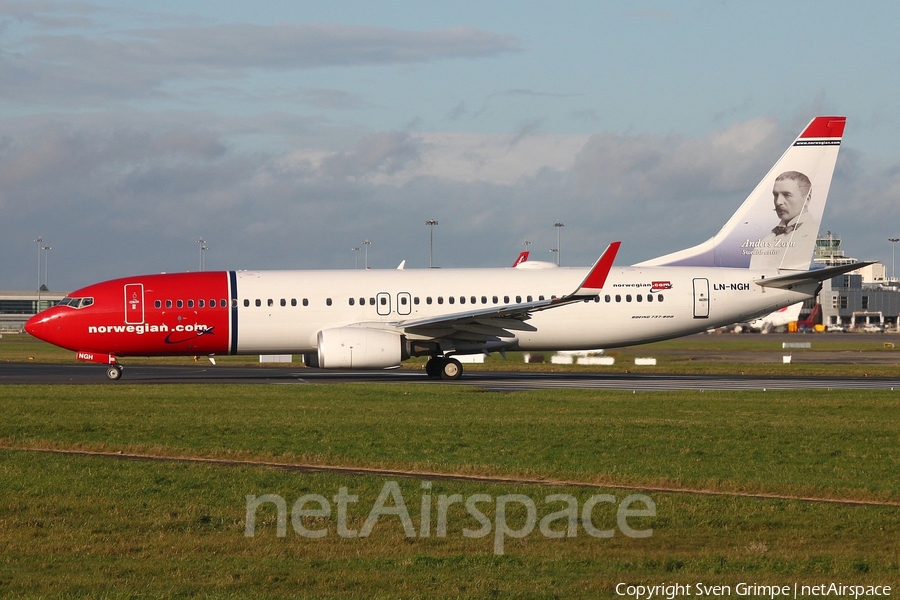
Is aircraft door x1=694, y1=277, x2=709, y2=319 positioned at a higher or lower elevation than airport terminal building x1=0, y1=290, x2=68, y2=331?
lower

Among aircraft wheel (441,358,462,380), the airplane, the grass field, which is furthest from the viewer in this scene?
aircraft wheel (441,358,462,380)

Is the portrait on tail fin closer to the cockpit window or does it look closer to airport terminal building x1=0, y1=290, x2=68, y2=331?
the cockpit window

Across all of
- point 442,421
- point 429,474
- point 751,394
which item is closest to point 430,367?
point 751,394

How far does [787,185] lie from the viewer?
121ft

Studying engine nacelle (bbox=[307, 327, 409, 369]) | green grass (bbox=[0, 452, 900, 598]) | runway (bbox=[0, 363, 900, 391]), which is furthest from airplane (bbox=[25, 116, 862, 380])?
green grass (bbox=[0, 452, 900, 598])

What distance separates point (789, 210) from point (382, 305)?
1479cm

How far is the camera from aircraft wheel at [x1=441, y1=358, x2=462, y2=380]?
35.2 meters

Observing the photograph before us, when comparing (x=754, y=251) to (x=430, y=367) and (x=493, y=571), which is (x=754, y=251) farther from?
(x=493, y=571)

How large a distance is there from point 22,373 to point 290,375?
10.4 metres

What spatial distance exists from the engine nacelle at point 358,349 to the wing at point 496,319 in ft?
3.00

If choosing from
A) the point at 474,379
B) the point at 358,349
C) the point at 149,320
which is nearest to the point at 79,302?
the point at 149,320

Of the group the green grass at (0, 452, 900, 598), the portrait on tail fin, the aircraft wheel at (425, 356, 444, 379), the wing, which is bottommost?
the green grass at (0, 452, 900, 598)

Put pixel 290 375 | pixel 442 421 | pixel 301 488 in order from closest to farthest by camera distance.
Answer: pixel 301 488
pixel 442 421
pixel 290 375

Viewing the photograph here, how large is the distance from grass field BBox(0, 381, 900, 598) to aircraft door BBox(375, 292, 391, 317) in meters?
11.5
